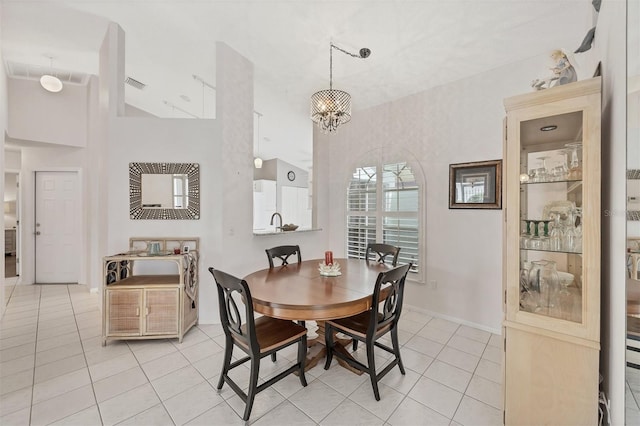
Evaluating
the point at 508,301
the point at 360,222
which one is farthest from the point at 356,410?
the point at 360,222

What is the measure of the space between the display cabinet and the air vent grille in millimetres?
5184

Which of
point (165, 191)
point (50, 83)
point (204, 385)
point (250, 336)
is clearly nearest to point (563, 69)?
point (250, 336)

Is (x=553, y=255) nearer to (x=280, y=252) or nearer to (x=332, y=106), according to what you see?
(x=332, y=106)

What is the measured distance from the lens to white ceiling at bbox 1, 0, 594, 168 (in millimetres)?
2301

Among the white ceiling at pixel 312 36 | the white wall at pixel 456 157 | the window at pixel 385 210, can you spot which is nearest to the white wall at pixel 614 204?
the white ceiling at pixel 312 36

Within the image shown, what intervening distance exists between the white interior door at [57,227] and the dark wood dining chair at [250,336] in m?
4.75

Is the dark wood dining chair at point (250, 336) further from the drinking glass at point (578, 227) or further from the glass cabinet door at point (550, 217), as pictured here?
the drinking glass at point (578, 227)

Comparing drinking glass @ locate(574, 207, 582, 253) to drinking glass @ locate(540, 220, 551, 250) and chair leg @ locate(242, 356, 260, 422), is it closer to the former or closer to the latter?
drinking glass @ locate(540, 220, 551, 250)

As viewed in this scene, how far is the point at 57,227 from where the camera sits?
487 centimetres

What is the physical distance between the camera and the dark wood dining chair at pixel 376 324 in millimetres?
1936

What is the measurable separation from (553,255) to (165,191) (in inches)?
145

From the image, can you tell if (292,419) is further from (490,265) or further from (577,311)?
(490,265)

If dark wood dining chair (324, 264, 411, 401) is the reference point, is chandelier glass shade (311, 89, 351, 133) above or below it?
above

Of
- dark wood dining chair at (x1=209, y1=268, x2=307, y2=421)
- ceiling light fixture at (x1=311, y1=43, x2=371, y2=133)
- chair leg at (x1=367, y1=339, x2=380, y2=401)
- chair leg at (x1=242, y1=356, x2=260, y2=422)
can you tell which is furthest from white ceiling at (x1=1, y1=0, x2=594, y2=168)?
chair leg at (x1=242, y1=356, x2=260, y2=422)
